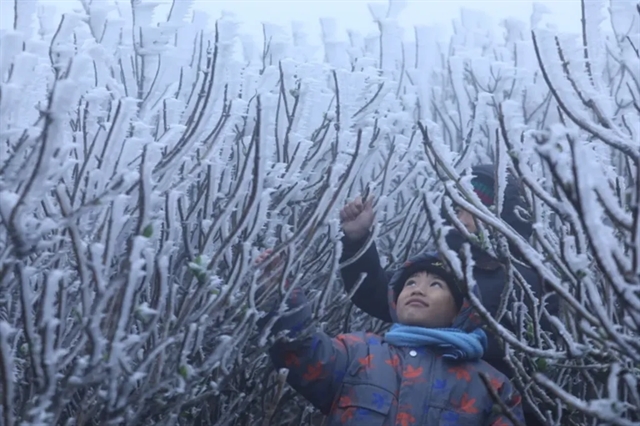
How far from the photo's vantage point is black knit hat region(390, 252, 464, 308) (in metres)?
3.70

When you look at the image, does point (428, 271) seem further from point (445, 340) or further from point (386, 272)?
point (386, 272)

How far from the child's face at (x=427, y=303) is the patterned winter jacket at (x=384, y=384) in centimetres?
15

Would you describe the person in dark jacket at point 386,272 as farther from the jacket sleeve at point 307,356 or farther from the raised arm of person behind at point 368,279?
the jacket sleeve at point 307,356

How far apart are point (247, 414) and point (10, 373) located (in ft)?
5.47

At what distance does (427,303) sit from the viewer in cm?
363

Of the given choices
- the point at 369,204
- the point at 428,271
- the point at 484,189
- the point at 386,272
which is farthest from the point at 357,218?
the point at 484,189

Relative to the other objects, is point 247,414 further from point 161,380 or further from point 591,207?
point 591,207

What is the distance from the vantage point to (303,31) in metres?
6.40

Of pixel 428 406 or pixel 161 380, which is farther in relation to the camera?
pixel 428 406

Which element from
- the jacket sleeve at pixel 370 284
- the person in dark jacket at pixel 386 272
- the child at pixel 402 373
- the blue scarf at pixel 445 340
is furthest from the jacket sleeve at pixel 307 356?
the jacket sleeve at pixel 370 284

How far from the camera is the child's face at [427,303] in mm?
3613

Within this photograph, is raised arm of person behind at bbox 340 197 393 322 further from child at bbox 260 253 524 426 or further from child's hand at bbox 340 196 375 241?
child at bbox 260 253 524 426

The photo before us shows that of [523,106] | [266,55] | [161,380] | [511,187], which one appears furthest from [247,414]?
[523,106]

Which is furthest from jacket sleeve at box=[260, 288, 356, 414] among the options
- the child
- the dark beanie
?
the dark beanie
